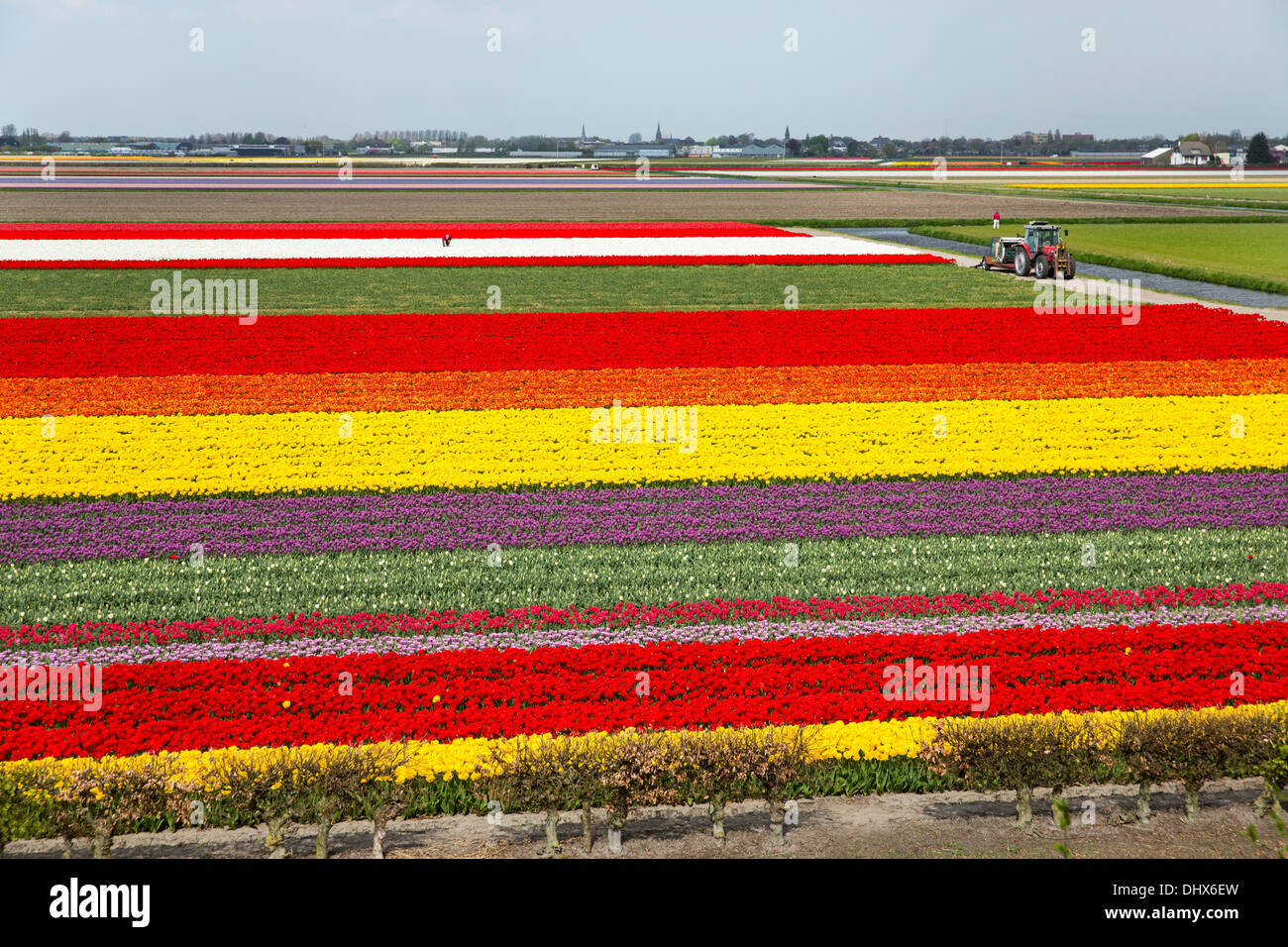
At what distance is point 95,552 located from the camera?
1377cm

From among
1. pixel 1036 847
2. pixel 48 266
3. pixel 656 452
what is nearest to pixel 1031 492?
pixel 656 452

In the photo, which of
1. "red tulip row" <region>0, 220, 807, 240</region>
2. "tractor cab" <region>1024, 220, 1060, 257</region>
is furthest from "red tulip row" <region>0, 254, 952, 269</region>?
"red tulip row" <region>0, 220, 807, 240</region>

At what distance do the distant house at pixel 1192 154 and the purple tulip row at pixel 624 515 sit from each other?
7809 inches

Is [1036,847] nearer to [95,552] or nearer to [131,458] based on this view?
[95,552]

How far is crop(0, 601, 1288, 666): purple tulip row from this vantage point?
11094mm

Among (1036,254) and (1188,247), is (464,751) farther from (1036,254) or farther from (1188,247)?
(1188,247)

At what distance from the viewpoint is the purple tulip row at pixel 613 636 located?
36.4 feet

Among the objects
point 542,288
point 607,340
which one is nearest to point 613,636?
point 607,340

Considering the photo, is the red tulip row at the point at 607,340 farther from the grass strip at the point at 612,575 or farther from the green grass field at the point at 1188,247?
the grass strip at the point at 612,575

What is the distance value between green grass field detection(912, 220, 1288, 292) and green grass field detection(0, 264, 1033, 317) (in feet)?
24.0

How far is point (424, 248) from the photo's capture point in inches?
2023

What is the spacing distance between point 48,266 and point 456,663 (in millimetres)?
38567

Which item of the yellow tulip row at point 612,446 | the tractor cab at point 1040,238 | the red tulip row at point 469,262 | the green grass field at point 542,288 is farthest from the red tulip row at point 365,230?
the yellow tulip row at point 612,446

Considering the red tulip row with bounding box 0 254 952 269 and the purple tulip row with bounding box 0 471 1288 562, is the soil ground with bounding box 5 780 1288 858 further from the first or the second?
the red tulip row with bounding box 0 254 952 269
